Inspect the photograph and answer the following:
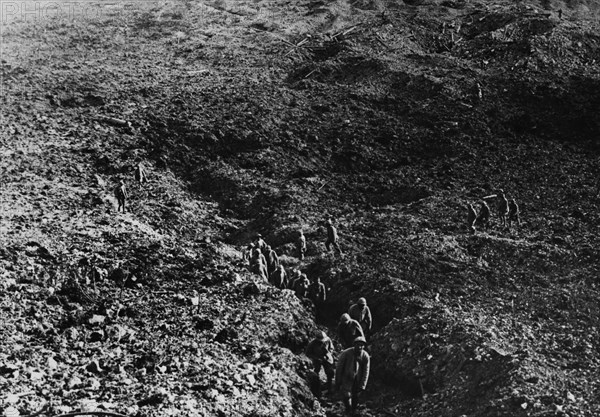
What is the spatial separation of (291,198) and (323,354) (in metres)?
8.61

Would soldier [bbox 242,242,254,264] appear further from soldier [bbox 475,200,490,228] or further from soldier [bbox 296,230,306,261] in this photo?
soldier [bbox 475,200,490,228]

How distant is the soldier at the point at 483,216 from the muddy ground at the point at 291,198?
19.0 inches

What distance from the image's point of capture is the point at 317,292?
13.5 metres

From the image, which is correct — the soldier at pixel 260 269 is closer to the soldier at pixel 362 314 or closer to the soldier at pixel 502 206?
the soldier at pixel 362 314

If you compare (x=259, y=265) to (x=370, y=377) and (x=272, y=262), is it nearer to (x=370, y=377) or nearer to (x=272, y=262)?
(x=272, y=262)

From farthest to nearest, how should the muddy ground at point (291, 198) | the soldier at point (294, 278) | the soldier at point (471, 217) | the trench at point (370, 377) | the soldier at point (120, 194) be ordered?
the soldier at point (120, 194) < the soldier at point (471, 217) < the soldier at point (294, 278) < the trench at point (370, 377) < the muddy ground at point (291, 198)

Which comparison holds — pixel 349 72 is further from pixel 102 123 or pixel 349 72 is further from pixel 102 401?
pixel 102 401

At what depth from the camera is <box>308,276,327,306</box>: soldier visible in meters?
13.3

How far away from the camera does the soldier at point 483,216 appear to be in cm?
1623

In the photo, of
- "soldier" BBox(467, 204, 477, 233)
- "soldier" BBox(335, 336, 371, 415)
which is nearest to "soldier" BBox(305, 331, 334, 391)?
"soldier" BBox(335, 336, 371, 415)

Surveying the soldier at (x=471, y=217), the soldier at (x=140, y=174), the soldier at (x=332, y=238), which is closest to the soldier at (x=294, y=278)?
the soldier at (x=332, y=238)

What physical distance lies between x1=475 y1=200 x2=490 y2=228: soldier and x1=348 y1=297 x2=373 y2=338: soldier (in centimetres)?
590

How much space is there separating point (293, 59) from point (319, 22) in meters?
5.14

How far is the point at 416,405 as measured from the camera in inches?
386
